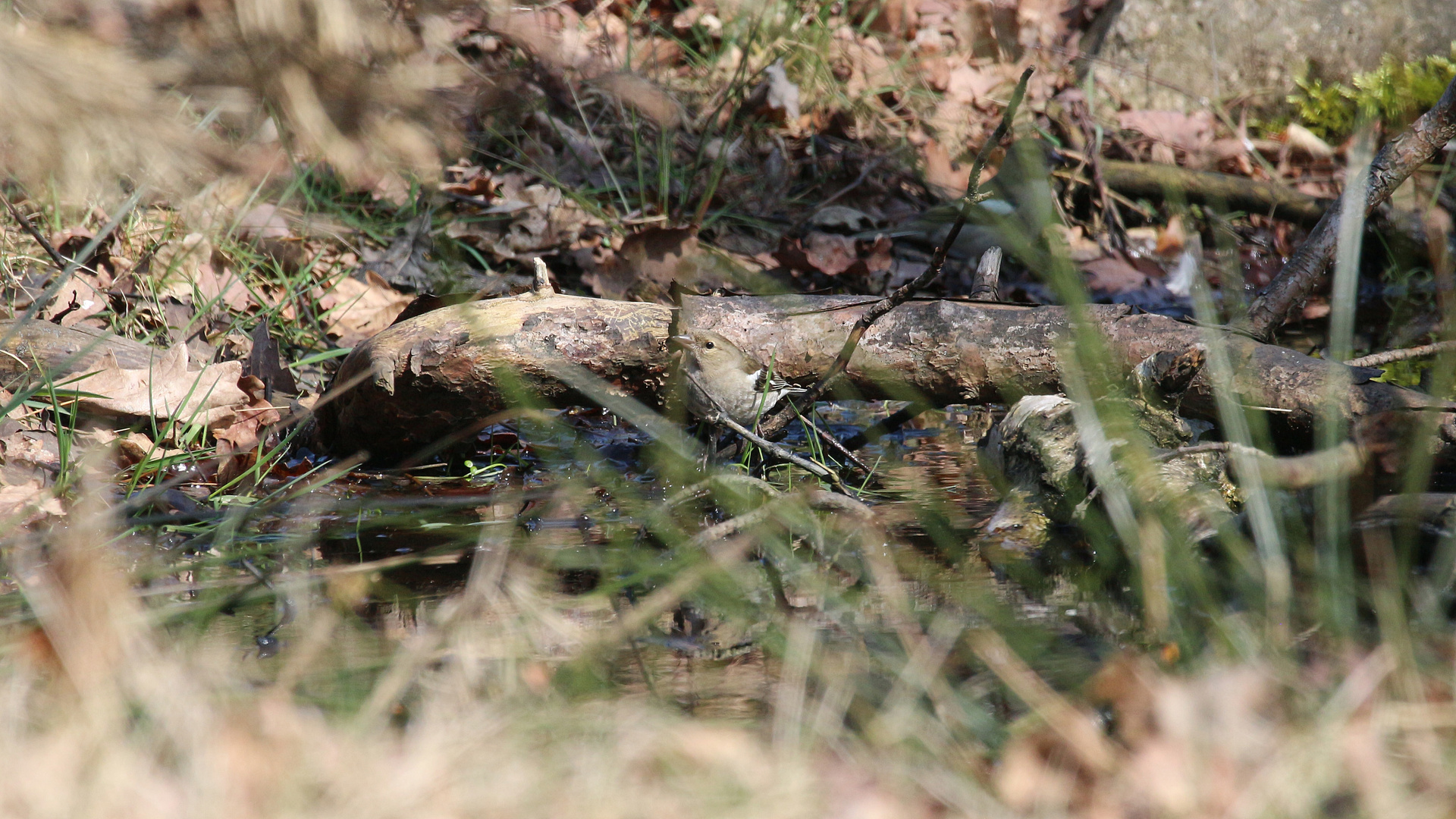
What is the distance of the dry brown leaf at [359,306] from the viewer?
3.88 m

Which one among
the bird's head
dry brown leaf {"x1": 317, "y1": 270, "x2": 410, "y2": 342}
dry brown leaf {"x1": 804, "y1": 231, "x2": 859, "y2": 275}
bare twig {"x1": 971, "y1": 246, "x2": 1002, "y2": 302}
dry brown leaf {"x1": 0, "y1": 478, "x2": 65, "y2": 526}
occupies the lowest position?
dry brown leaf {"x1": 317, "y1": 270, "x2": 410, "y2": 342}

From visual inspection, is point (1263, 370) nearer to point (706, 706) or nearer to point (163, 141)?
point (706, 706)

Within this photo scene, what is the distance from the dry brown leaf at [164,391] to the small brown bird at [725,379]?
125cm

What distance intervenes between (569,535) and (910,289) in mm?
939

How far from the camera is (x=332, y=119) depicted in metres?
1.89

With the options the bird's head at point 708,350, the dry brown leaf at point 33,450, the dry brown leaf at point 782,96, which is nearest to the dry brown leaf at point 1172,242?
the dry brown leaf at point 782,96

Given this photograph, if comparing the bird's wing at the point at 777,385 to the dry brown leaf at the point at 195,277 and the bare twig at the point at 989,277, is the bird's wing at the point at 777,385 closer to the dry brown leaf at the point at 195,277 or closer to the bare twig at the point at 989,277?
the bare twig at the point at 989,277

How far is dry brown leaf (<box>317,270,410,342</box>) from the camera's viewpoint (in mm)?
3885

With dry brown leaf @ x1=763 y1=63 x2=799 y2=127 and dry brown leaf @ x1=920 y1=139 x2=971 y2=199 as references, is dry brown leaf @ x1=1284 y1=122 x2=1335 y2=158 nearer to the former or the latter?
dry brown leaf @ x1=920 y1=139 x2=971 y2=199

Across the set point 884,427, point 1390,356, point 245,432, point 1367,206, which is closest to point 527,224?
point 245,432

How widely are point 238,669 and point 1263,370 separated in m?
2.37

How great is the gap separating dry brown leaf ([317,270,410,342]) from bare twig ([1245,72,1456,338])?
114 inches

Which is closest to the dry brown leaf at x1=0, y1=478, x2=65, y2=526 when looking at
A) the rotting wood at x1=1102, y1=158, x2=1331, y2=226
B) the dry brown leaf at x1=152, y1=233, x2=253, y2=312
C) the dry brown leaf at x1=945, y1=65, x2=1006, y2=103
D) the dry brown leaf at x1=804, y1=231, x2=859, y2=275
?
the dry brown leaf at x1=152, y1=233, x2=253, y2=312

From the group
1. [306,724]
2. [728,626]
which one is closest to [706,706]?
[728,626]
